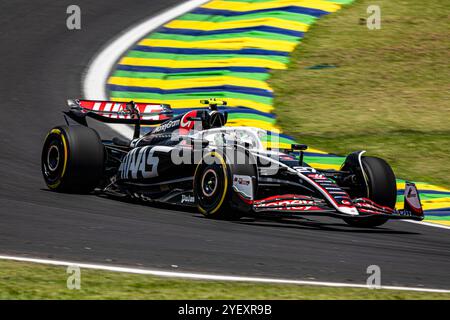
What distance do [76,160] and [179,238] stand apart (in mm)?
2936

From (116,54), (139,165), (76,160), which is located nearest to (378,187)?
(139,165)

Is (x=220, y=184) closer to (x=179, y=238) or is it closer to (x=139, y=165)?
(x=179, y=238)

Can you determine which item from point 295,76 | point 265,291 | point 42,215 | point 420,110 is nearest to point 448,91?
point 420,110

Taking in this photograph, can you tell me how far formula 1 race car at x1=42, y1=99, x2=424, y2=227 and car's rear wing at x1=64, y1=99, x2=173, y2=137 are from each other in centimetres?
3

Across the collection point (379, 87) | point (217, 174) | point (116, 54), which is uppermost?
point (116, 54)

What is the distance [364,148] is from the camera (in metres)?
14.1

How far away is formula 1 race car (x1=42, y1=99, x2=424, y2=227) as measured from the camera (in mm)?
9969

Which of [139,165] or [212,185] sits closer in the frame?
[212,185]

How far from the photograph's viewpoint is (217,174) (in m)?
10.0

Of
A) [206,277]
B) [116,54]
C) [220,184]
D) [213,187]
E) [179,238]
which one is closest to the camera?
[206,277]

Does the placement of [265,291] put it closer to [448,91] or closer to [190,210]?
[190,210]

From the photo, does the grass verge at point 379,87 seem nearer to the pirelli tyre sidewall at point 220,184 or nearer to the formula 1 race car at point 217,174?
the formula 1 race car at point 217,174

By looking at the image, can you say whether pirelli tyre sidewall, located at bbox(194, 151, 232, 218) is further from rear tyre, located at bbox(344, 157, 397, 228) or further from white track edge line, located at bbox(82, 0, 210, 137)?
white track edge line, located at bbox(82, 0, 210, 137)

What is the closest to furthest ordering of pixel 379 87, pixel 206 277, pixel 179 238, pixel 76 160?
1. pixel 206 277
2. pixel 179 238
3. pixel 76 160
4. pixel 379 87
